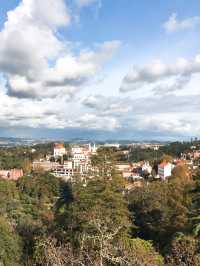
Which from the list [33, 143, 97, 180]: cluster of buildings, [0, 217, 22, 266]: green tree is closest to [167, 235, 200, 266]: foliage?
[0, 217, 22, 266]: green tree

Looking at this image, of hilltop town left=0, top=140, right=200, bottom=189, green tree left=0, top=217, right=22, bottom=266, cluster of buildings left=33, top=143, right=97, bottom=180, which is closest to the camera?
green tree left=0, top=217, right=22, bottom=266

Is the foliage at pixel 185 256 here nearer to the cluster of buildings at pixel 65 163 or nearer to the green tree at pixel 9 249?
the green tree at pixel 9 249

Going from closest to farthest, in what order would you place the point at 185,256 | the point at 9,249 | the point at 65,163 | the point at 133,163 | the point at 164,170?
the point at 185,256, the point at 9,249, the point at 164,170, the point at 65,163, the point at 133,163

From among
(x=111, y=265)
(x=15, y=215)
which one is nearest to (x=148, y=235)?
(x=111, y=265)

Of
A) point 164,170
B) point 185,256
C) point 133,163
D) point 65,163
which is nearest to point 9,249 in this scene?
point 185,256

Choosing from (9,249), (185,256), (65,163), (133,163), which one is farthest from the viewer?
(133,163)

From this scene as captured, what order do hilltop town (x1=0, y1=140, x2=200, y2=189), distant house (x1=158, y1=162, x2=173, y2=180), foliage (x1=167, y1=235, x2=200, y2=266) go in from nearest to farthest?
foliage (x1=167, y1=235, x2=200, y2=266), distant house (x1=158, y1=162, x2=173, y2=180), hilltop town (x1=0, y1=140, x2=200, y2=189)

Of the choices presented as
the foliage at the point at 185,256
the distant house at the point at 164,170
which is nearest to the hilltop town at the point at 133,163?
the distant house at the point at 164,170

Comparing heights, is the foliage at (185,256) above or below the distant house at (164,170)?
above

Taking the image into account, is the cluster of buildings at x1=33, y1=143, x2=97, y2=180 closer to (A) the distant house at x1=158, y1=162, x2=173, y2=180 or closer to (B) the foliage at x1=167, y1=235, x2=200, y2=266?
(A) the distant house at x1=158, y1=162, x2=173, y2=180

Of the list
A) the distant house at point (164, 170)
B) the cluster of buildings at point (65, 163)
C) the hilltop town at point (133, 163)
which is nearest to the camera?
the distant house at point (164, 170)

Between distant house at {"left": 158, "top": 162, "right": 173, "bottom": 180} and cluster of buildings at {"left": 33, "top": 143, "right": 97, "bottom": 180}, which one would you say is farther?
cluster of buildings at {"left": 33, "top": 143, "right": 97, "bottom": 180}

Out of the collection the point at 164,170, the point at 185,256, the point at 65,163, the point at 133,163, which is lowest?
the point at 133,163

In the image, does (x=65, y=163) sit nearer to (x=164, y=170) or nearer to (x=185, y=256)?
(x=164, y=170)
